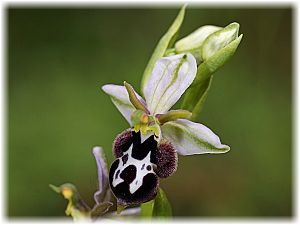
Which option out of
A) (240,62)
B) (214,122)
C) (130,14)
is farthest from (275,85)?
(130,14)

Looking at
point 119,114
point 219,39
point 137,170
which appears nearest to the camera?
point 137,170

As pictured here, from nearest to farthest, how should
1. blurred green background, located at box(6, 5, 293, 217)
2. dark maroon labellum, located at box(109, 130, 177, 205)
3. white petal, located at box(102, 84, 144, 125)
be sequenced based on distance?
dark maroon labellum, located at box(109, 130, 177, 205)
white petal, located at box(102, 84, 144, 125)
blurred green background, located at box(6, 5, 293, 217)

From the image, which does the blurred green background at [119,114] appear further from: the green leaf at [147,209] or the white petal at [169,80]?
the white petal at [169,80]

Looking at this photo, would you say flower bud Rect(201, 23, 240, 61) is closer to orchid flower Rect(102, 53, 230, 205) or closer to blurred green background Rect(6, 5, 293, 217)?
orchid flower Rect(102, 53, 230, 205)

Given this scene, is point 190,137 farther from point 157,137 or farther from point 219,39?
point 219,39

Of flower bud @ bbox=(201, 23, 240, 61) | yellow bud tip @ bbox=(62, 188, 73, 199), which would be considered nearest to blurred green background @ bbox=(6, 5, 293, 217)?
yellow bud tip @ bbox=(62, 188, 73, 199)

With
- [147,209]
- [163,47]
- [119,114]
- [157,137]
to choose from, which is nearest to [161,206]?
[147,209]
